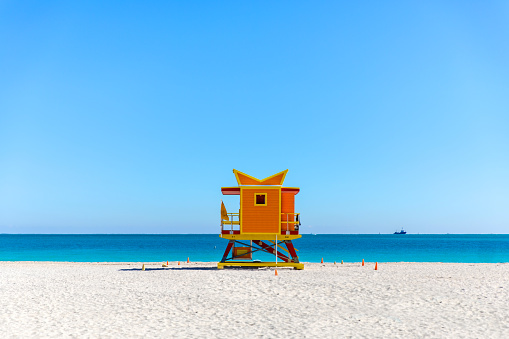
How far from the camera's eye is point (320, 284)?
1986 centimetres

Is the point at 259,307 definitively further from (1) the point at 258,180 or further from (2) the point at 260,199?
(1) the point at 258,180

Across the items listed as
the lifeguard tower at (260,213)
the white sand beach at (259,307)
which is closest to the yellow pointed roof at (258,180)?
the lifeguard tower at (260,213)

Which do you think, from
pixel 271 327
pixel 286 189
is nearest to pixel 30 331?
pixel 271 327

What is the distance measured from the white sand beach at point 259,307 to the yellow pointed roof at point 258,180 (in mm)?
5931

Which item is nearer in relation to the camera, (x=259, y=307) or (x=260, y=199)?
(x=259, y=307)

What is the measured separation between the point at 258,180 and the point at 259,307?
1195 centimetres

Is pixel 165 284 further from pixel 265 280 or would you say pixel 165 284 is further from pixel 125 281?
pixel 265 280

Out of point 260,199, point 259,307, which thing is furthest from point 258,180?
point 259,307

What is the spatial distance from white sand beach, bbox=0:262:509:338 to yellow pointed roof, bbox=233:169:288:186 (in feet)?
19.5

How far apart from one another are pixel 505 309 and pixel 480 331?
3681mm

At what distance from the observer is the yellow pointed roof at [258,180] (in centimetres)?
2664

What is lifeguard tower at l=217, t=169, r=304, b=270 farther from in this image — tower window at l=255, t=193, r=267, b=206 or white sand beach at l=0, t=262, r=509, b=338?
white sand beach at l=0, t=262, r=509, b=338

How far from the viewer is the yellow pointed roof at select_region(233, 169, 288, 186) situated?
87.4ft

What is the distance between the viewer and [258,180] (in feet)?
88.1
